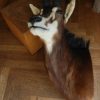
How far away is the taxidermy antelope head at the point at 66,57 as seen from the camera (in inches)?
38.4

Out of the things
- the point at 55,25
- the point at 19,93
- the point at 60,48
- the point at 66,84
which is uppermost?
the point at 55,25

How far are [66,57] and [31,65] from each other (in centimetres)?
28

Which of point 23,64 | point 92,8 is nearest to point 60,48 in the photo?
point 23,64

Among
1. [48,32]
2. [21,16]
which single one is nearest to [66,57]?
[48,32]

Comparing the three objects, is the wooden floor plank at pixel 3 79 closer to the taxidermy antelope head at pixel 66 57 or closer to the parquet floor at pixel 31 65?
the parquet floor at pixel 31 65

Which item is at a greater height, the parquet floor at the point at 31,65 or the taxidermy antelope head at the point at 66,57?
the taxidermy antelope head at the point at 66,57

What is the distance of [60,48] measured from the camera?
105cm

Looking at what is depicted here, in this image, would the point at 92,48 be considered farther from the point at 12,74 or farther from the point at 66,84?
the point at 12,74

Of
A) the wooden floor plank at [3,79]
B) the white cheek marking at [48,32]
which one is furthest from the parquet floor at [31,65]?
the white cheek marking at [48,32]

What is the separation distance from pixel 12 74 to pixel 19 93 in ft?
0.39

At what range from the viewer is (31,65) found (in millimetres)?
1290

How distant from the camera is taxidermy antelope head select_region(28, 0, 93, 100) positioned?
976 mm

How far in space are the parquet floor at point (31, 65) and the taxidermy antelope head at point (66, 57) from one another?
0.15 metres

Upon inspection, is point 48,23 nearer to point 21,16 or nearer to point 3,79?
point 21,16
